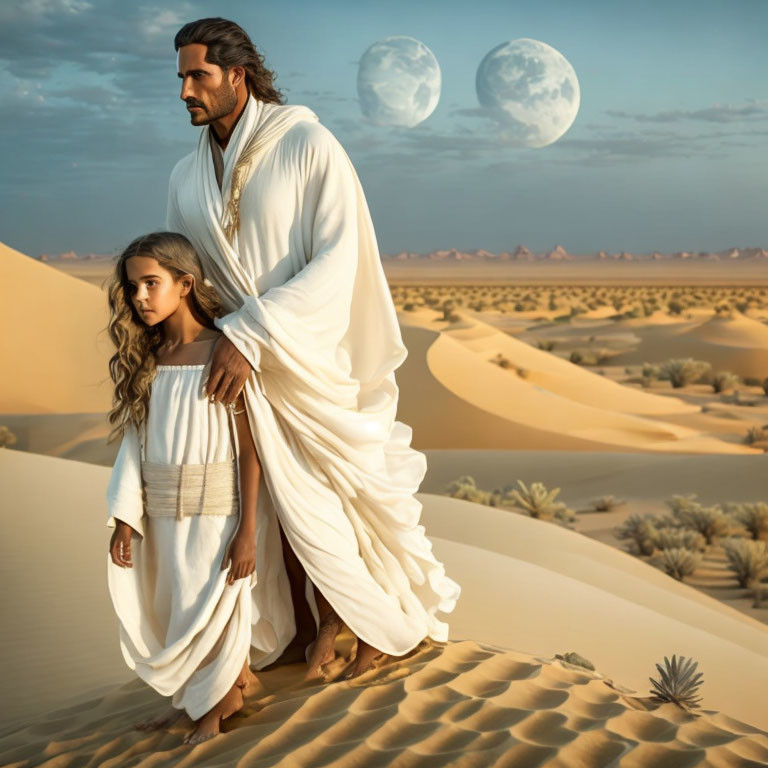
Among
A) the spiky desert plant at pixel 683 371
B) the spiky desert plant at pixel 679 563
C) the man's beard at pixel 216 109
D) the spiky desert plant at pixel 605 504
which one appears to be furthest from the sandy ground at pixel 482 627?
the spiky desert plant at pixel 683 371

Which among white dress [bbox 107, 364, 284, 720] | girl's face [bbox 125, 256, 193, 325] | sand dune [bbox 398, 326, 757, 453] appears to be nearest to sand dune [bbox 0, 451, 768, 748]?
white dress [bbox 107, 364, 284, 720]

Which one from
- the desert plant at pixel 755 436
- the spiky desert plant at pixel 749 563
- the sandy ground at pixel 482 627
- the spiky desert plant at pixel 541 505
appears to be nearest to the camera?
the sandy ground at pixel 482 627

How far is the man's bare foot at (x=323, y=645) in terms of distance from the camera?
4266 mm

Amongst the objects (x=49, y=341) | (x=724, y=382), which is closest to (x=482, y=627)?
(x=49, y=341)

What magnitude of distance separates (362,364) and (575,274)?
126884mm

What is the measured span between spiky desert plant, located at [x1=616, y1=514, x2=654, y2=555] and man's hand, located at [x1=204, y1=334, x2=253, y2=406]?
28.0 feet

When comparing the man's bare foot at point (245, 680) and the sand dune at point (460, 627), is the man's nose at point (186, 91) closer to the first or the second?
the man's bare foot at point (245, 680)

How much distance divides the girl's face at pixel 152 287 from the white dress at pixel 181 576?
0.22 metres

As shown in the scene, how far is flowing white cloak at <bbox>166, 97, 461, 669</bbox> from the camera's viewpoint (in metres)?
4.02

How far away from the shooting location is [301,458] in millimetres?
4160

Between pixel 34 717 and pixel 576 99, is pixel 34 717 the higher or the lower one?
the lower one

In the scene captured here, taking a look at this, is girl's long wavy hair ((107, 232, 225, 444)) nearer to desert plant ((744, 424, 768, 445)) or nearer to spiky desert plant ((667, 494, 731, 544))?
spiky desert plant ((667, 494, 731, 544))

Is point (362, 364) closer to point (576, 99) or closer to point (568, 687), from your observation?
point (568, 687)

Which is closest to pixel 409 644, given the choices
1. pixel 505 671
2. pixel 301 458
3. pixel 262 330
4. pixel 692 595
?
pixel 505 671
